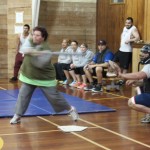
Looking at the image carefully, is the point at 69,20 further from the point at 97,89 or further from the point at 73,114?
the point at 73,114

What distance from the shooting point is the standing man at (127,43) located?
39.2ft

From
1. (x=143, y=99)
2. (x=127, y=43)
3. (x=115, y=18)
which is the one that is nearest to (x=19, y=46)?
(x=115, y=18)

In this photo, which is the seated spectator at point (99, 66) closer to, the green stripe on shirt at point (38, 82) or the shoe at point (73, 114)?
the shoe at point (73, 114)

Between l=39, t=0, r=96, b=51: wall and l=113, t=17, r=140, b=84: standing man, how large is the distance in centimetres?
234

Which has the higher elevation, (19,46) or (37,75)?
(19,46)

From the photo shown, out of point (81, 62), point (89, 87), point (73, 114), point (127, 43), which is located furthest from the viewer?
point (127, 43)

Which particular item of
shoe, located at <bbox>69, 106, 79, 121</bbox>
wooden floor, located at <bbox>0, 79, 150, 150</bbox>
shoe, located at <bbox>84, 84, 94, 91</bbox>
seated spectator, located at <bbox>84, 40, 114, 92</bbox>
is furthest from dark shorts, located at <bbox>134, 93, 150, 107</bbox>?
shoe, located at <bbox>84, 84, 94, 91</bbox>

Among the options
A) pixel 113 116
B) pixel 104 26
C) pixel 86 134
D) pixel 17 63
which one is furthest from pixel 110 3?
pixel 86 134

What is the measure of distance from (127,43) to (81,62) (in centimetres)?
148

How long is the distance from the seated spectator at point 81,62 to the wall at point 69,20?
8.53 feet

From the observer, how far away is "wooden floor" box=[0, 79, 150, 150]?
5.56 metres

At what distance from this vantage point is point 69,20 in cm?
1418

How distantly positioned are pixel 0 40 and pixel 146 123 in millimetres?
7980

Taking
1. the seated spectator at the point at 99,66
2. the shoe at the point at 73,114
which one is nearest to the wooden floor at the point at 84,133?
the shoe at the point at 73,114
